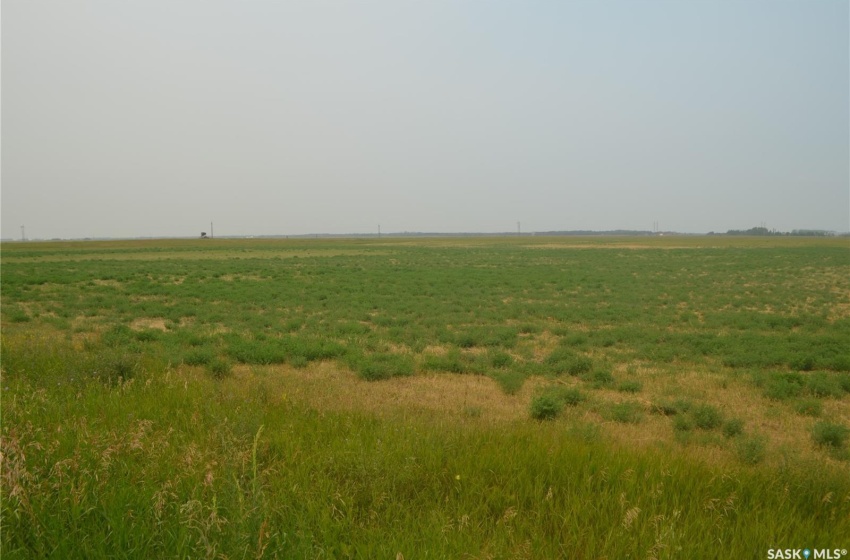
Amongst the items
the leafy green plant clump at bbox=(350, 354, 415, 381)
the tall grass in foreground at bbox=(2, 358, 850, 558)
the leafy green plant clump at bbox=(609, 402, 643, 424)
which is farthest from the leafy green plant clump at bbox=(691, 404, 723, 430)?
the leafy green plant clump at bbox=(350, 354, 415, 381)

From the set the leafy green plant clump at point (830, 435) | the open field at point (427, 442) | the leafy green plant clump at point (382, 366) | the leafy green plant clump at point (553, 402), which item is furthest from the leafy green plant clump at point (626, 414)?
the leafy green plant clump at point (382, 366)

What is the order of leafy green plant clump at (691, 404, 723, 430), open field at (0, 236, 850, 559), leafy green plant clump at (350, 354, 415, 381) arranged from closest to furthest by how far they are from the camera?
open field at (0, 236, 850, 559), leafy green plant clump at (691, 404, 723, 430), leafy green plant clump at (350, 354, 415, 381)

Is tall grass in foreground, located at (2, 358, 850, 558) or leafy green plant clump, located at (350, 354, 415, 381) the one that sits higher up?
tall grass in foreground, located at (2, 358, 850, 558)

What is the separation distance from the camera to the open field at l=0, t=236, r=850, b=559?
120 inches

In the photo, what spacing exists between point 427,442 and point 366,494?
3.05 ft

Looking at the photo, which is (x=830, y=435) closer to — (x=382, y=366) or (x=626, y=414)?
(x=626, y=414)

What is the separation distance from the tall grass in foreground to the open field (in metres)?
0.02

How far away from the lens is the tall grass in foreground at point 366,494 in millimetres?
2953

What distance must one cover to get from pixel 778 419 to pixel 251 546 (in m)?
7.08

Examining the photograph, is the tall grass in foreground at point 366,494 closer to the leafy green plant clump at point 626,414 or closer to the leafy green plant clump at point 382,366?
the leafy green plant clump at point 626,414

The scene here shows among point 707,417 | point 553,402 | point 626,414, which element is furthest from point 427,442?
point 707,417

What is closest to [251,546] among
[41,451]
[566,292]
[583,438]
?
[41,451]

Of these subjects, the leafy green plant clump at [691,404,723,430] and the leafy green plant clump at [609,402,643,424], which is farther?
the leafy green plant clump at [609,402,643,424]

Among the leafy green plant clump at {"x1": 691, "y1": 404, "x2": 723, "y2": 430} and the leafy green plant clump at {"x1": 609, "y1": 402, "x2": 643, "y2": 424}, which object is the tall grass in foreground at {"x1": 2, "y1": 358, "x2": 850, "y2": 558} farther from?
the leafy green plant clump at {"x1": 691, "y1": 404, "x2": 723, "y2": 430}
